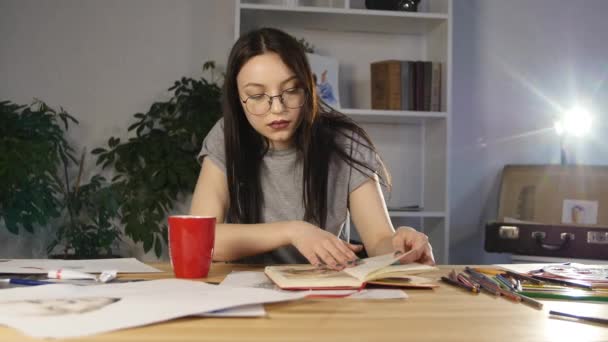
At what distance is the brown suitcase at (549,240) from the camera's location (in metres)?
2.21

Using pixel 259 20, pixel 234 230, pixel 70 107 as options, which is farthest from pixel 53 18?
pixel 234 230

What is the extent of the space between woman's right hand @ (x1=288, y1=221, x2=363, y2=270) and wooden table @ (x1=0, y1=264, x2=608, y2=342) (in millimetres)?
195

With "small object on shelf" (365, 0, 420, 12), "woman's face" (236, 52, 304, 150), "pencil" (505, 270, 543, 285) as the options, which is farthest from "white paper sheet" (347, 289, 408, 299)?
"small object on shelf" (365, 0, 420, 12)

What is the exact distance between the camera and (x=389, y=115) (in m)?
2.83

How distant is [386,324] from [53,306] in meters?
0.38

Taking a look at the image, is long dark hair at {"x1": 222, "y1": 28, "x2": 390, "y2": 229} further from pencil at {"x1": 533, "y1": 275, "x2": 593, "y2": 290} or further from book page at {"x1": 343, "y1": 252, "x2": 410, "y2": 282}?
pencil at {"x1": 533, "y1": 275, "x2": 593, "y2": 290}

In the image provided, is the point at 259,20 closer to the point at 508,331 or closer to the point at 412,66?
the point at 412,66

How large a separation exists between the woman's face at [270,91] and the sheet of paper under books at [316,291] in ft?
1.49

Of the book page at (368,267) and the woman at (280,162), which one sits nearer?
the book page at (368,267)

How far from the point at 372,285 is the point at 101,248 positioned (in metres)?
2.00

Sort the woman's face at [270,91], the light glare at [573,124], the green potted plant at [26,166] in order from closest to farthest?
1. the woman's face at [270,91]
2. the green potted plant at [26,166]
3. the light glare at [573,124]

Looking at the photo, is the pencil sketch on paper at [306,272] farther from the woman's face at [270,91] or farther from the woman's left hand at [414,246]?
the woman's face at [270,91]

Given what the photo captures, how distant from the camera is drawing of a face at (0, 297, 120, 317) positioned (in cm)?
73

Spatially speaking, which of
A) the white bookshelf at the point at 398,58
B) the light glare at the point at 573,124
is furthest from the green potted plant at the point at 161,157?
the light glare at the point at 573,124
